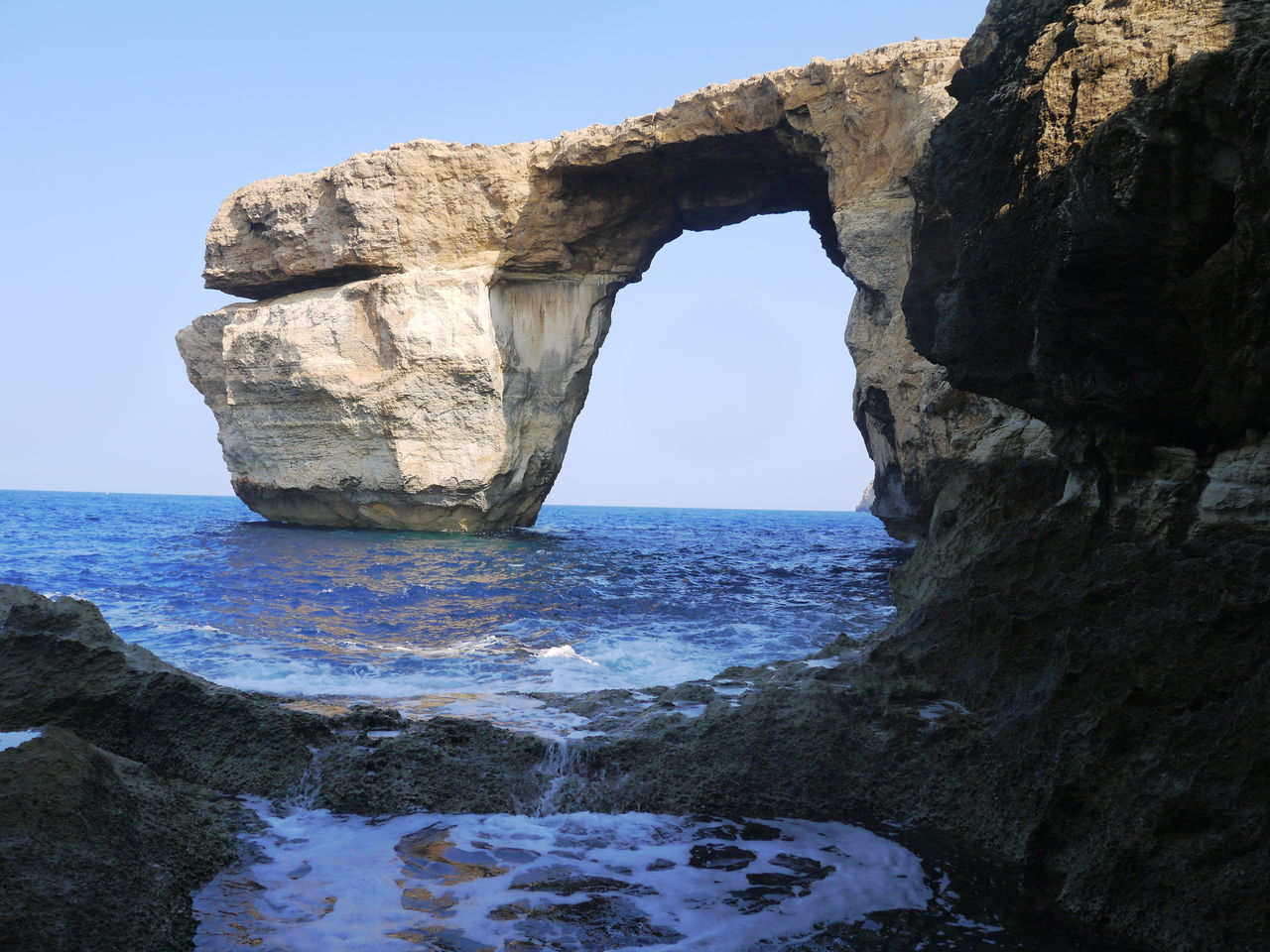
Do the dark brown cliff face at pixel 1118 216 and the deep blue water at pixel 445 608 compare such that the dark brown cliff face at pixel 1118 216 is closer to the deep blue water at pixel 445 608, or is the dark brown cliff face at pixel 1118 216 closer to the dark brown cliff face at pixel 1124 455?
the dark brown cliff face at pixel 1124 455

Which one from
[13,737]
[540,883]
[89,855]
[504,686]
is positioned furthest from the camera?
[504,686]

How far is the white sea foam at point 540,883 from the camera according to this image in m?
2.67

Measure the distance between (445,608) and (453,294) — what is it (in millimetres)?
11799

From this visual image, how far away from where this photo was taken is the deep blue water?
7.15 metres

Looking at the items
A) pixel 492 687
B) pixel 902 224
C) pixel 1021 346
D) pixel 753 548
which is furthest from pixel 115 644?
pixel 753 548

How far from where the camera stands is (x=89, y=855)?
2.49m

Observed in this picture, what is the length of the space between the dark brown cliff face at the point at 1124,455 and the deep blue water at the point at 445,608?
357 cm

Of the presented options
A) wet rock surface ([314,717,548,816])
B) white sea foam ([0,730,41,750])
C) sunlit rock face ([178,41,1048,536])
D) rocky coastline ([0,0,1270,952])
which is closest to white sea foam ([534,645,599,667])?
rocky coastline ([0,0,1270,952])

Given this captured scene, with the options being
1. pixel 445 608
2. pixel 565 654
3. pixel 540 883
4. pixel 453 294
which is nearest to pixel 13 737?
pixel 540 883

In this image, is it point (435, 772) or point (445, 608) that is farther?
point (445, 608)

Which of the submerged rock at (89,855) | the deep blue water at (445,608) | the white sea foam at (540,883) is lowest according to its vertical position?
the deep blue water at (445,608)

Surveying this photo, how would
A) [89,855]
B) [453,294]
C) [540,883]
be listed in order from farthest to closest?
[453,294]
[540,883]
[89,855]

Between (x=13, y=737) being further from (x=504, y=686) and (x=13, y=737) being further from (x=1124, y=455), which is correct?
(x=1124, y=455)

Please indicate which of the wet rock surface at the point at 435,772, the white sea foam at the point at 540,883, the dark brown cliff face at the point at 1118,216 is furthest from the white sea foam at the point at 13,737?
the dark brown cliff face at the point at 1118,216
